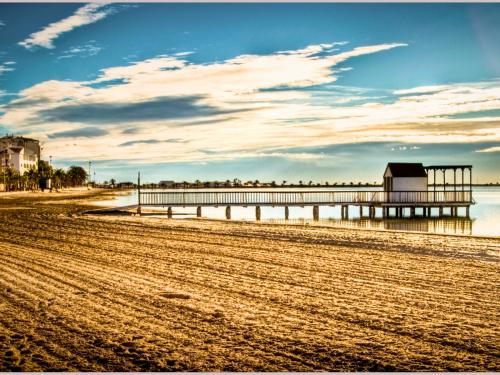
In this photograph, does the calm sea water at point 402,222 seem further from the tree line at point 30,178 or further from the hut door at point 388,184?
the tree line at point 30,178

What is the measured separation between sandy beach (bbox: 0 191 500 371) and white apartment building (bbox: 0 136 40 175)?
94.0 metres

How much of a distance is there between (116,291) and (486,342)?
536 centimetres

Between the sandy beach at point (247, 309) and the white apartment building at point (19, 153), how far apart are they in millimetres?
93968

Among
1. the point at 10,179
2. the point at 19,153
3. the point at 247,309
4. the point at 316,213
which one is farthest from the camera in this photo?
the point at 19,153

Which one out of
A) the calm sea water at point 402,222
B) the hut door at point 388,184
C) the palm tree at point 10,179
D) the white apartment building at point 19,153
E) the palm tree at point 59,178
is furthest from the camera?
the palm tree at point 59,178

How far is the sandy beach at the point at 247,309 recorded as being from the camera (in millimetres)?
5109

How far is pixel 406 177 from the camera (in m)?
36.3

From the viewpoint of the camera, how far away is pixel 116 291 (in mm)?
8078

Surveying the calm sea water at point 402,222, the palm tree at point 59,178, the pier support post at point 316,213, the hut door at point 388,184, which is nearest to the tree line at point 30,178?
the palm tree at point 59,178

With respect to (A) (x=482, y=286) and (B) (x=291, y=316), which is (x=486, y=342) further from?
(A) (x=482, y=286)

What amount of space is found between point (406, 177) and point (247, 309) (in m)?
31.5

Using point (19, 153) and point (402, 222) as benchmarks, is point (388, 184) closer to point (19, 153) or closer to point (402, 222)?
point (402, 222)

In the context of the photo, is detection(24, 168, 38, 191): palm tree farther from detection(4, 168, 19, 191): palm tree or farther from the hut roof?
the hut roof

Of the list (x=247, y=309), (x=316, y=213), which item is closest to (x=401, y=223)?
(x=316, y=213)
